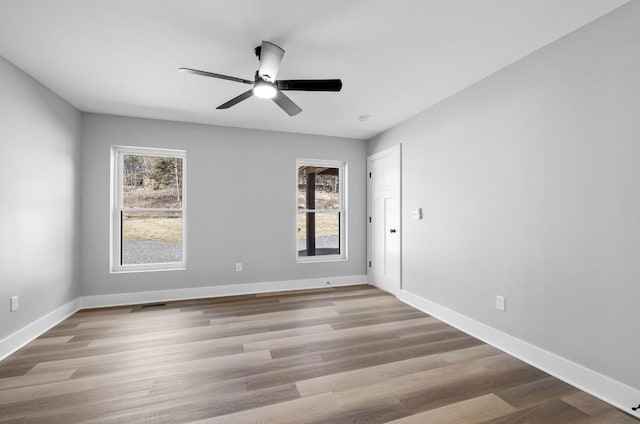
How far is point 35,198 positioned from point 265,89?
8.43 ft

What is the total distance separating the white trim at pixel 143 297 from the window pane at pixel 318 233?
48cm

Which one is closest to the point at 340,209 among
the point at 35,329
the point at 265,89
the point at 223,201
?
the point at 223,201

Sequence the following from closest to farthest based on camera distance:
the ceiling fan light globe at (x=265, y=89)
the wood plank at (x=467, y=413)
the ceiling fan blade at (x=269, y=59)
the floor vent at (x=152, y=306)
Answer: the wood plank at (x=467, y=413) → the ceiling fan blade at (x=269, y=59) → the ceiling fan light globe at (x=265, y=89) → the floor vent at (x=152, y=306)

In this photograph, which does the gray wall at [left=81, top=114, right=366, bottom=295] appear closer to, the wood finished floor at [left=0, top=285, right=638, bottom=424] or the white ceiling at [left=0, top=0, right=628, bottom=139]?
the white ceiling at [left=0, top=0, right=628, bottom=139]

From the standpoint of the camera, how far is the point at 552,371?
2158mm

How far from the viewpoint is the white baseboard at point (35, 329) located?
242 cm

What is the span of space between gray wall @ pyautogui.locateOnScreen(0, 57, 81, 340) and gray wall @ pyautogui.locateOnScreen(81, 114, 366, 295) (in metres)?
0.21

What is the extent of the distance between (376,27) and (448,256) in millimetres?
2389

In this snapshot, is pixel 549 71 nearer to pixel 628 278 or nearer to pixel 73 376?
pixel 628 278

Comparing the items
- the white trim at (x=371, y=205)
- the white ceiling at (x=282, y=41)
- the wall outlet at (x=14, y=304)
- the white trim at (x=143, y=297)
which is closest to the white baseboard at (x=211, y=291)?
the white trim at (x=143, y=297)

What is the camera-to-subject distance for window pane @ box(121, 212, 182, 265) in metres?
3.96

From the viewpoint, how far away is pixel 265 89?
90.3 inches

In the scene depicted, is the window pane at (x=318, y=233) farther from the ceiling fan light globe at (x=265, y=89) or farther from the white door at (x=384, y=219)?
the ceiling fan light globe at (x=265, y=89)

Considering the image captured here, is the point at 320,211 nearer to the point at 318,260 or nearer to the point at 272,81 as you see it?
the point at 318,260
